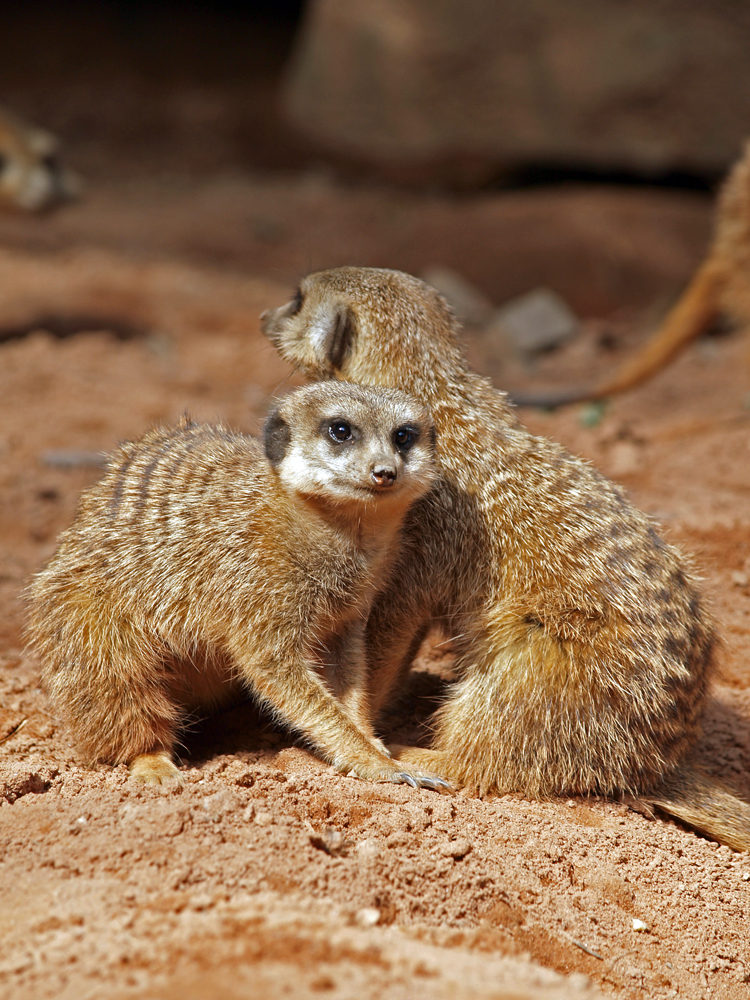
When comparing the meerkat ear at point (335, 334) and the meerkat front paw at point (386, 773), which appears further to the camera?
the meerkat ear at point (335, 334)

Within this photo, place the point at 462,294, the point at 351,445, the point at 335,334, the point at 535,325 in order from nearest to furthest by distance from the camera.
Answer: the point at 351,445 → the point at 335,334 → the point at 535,325 → the point at 462,294

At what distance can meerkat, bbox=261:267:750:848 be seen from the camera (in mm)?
2793

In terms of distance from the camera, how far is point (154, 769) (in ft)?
8.72

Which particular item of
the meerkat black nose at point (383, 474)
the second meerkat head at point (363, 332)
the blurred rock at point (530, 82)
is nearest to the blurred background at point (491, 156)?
the blurred rock at point (530, 82)

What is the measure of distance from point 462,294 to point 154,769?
250 inches

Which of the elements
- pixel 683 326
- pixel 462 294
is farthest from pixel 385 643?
pixel 462 294

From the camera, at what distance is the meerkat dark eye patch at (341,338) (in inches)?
124

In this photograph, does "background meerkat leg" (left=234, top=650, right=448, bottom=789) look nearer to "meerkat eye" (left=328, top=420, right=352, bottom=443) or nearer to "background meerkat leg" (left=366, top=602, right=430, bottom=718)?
"background meerkat leg" (left=366, top=602, right=430, bottom=718)

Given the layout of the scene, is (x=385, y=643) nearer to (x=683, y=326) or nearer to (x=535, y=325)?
(x=683, y=326)

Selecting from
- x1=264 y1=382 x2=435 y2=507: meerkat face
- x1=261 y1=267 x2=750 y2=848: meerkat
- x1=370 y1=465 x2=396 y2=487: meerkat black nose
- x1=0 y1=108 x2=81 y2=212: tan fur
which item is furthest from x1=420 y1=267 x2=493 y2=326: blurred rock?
x1=370 y1=465 x2=396 y2=487: meerkat black nose

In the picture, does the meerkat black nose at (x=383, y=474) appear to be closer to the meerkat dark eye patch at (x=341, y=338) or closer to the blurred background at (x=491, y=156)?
the meerkat dark eye patch at (x=341, y=338)

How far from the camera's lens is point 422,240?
907cm

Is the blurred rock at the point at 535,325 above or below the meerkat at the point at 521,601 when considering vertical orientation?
above

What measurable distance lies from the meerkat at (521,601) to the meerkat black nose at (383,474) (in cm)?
52
